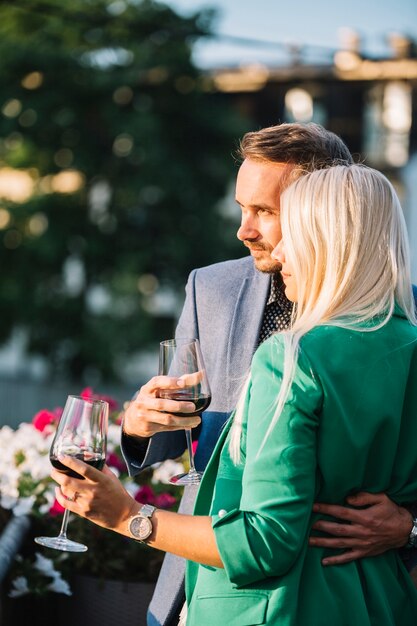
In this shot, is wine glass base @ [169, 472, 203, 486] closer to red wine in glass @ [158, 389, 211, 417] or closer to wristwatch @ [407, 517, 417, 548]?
red wine in glass @ [158, 389, 211, 417]

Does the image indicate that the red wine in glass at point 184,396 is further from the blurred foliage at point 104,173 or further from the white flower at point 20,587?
the blurred foliage at point 104,173

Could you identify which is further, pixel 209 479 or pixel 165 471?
pixel 165 471

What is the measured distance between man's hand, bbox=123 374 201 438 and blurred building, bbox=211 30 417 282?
23580mm

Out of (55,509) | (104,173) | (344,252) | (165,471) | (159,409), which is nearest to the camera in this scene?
(344,252)

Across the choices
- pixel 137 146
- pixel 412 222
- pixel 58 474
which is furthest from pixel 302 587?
pixel 412 222

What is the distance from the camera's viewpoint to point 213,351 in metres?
2.88

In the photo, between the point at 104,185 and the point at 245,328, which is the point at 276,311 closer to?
the point at 245,328

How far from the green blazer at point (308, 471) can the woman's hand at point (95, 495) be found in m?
0.21

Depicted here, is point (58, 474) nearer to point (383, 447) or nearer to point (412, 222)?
point (383, 447)

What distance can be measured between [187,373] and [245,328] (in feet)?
1.35

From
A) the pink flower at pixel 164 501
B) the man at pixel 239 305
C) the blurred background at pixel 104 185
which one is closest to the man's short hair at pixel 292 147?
the man at pixel 239 305

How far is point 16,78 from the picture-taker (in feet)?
69.0

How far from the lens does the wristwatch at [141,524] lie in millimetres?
2029

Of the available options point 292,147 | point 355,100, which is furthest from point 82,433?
point 355,100
